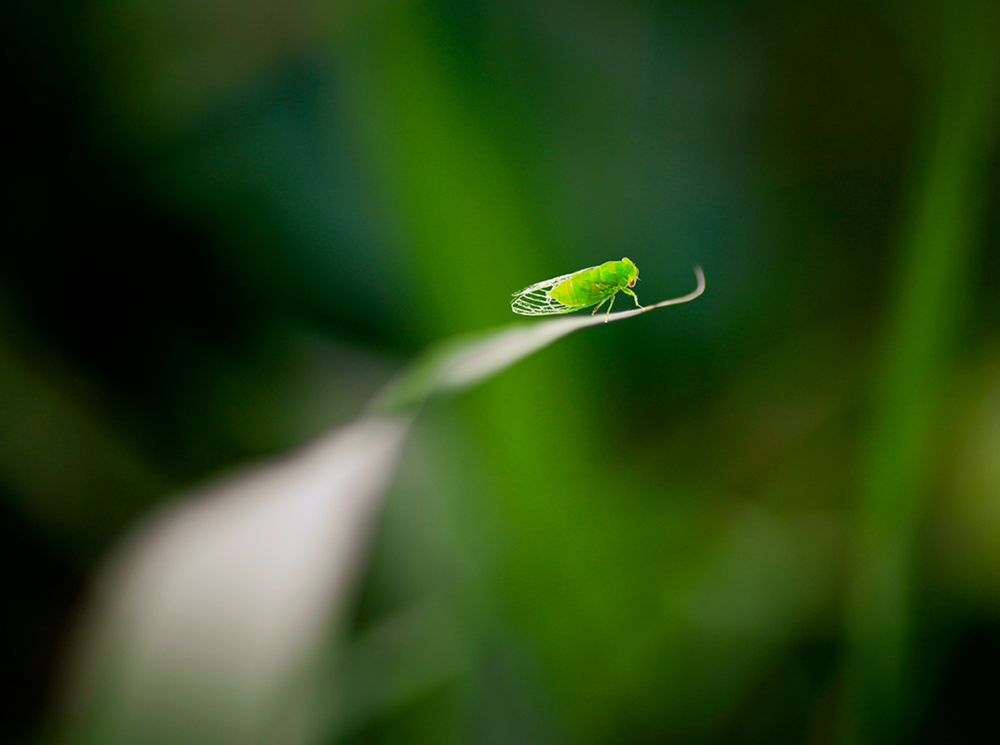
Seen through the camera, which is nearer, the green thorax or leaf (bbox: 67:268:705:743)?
leaf (bbox: 67:268:705:743)

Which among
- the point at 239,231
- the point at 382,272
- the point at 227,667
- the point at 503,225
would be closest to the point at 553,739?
the point at 227,667

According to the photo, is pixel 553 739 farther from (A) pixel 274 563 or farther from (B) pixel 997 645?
(B) pixel 997 645

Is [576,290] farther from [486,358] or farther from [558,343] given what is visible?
[486,358]

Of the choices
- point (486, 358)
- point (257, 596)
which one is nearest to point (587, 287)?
point (486, 358)

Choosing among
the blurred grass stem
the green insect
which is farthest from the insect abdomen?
the blurred grass stem

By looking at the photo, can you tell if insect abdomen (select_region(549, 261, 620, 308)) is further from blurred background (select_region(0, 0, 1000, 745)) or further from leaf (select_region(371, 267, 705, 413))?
leaf (select_region(371, 267, 705, 413))

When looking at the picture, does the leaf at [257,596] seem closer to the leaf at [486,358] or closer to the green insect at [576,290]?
the leaf at [486,358]

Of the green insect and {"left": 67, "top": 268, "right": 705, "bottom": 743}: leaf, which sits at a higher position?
the green insect

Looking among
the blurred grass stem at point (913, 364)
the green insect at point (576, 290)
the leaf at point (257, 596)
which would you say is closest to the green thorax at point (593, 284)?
the green insect at point (576, 290)
